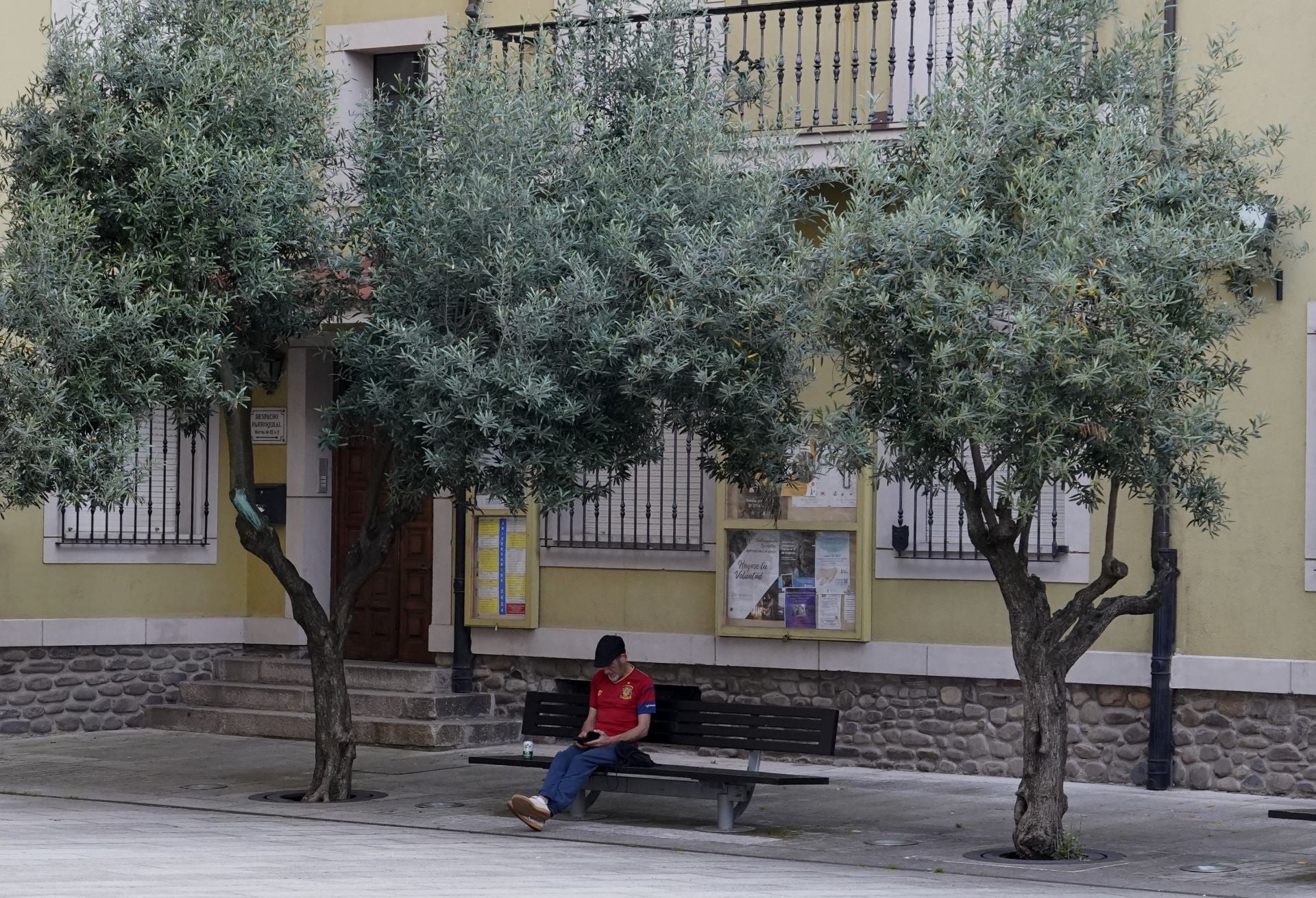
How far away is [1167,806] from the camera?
38.7 ft

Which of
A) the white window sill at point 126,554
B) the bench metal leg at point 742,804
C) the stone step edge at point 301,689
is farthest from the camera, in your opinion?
the white window sill at point 126,554

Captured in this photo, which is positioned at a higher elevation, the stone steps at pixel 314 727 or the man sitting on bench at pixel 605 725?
the man sitting on bench at pixel 605 725

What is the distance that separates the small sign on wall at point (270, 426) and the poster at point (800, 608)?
520 centimetres

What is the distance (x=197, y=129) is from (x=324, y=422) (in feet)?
6.00

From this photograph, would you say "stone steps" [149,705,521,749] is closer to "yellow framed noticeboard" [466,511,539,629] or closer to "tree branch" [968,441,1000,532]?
"yellow framed noticeboard" [466,511,539,629]

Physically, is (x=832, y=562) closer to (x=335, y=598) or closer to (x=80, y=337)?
(x=335, y=598)

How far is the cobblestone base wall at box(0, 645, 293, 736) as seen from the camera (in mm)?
15281

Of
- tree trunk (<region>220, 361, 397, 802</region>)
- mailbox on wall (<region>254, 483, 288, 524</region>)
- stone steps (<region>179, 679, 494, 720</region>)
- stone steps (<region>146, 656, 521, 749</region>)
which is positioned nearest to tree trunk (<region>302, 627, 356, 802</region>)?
tree trunk (<region>220, 361, 397, 802</region>)

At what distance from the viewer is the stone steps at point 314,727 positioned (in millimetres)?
14508

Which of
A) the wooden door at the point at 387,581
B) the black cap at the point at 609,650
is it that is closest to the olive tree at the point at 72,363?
the black cap at the point at 609,650

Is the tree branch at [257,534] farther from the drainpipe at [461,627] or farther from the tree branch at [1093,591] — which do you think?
the tree branch at [1093,591]

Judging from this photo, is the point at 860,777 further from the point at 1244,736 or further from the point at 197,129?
the point at 197,129

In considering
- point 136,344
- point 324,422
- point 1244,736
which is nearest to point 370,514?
point 324,422

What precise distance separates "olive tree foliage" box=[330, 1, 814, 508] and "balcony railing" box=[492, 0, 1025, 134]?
2.35 m
